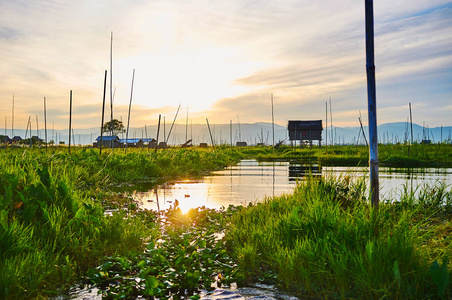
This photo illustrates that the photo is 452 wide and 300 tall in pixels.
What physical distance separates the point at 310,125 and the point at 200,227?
5146 centimetres

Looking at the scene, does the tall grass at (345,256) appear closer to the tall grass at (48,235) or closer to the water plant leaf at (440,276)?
the water plant leaf at (440,276)

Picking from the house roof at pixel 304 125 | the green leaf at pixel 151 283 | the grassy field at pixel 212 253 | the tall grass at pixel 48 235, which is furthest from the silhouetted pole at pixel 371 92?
the house roof at pixel 304 125

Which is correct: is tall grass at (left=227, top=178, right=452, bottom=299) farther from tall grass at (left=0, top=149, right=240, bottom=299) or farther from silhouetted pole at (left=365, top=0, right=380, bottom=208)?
tall grass at (left=0, top=149, right=240, bottom=299)

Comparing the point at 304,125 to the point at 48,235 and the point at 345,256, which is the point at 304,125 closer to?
the point at 345,256

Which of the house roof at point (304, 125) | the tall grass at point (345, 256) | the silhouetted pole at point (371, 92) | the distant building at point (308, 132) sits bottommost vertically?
the tall grass at point (345, 256)

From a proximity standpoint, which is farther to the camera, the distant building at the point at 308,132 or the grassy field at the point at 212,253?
the distant building at the point at 308,132

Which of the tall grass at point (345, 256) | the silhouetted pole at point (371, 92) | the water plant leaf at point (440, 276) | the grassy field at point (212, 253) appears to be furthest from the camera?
the silhouetted pole at point (371, 92)

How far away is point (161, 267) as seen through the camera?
173 inches

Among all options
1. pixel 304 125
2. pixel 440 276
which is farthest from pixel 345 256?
pixel 304 125

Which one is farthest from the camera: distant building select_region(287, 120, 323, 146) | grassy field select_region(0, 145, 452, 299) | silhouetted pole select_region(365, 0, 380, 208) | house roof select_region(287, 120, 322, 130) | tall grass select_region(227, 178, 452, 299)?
house roof select_region(287, 120, 322, 130)

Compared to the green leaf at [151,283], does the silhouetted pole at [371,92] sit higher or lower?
higher

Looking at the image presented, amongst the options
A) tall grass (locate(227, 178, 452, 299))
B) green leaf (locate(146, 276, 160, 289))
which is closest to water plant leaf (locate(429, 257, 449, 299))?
tall grass (locate(227, 178, 452, 299))

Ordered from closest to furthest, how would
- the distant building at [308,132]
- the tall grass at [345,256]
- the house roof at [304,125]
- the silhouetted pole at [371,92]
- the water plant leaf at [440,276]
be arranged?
the water plant leaf at [440,276]
the tall grass at [345,256]
the silhouetted pole at [371,92]
the distant building at [308,132]
the house roof at [304,125]

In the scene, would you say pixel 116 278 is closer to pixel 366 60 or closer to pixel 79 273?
pixel 79 273
